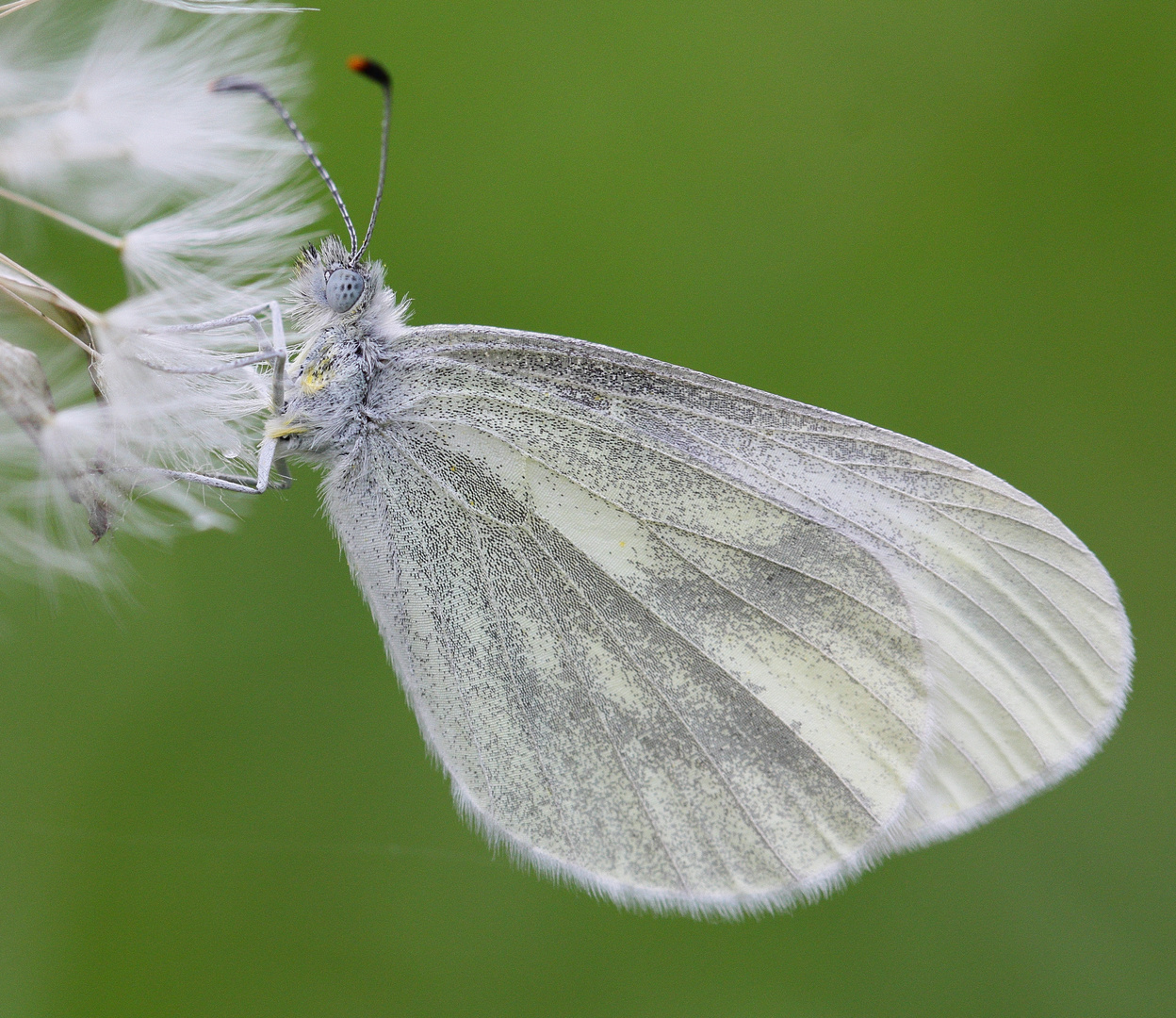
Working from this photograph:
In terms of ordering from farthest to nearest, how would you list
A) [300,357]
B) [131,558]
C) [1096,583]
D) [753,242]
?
[753,242] < [131,558] < [1096,583] < [300,357]

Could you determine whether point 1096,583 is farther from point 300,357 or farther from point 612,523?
point 300,357

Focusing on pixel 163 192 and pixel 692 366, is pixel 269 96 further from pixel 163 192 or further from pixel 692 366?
pixel 692 366

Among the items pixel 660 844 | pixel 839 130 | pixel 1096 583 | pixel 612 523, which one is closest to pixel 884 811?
pixel 660 844

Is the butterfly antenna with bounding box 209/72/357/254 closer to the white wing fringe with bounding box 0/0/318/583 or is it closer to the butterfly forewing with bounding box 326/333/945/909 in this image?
the white wing fringe with bounding box 0/0/318/583

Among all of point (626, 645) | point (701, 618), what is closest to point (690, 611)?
point (701, 618)

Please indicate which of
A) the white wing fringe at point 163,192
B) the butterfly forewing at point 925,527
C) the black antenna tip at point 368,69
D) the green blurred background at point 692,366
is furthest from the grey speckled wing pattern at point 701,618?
the green blurred background at point 692,366

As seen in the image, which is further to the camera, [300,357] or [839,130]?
[839,130]
